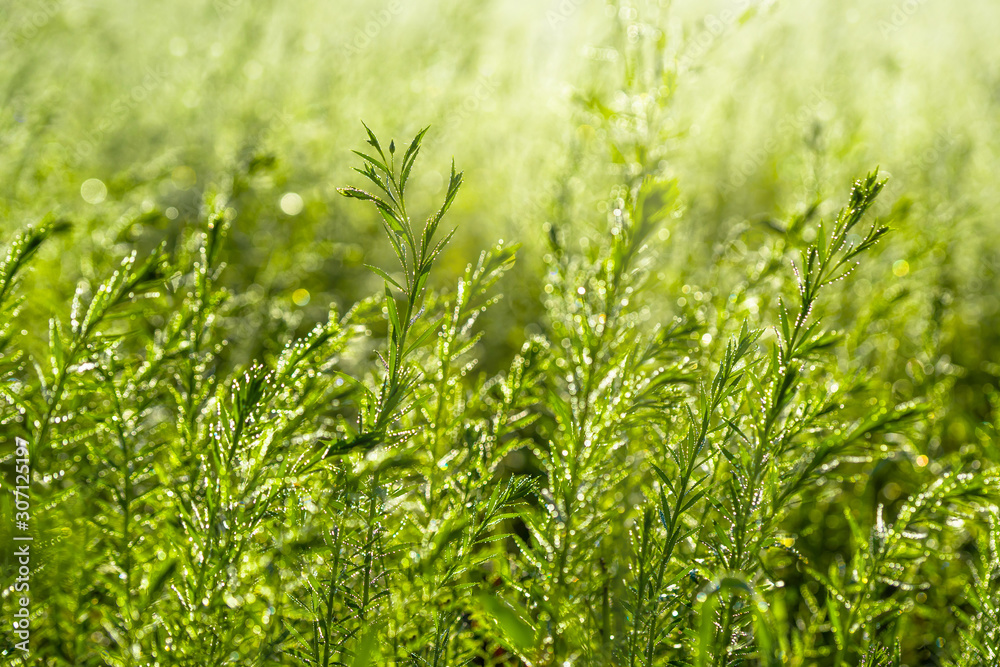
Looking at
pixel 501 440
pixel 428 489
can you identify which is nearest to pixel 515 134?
pixel 501 440

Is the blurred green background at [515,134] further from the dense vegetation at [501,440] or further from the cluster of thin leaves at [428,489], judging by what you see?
the cluster of thin leaves at [428,489]

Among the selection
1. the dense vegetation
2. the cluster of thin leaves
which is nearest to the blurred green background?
the dense vegetation

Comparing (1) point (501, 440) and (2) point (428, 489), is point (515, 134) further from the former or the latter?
(2) point (428, 489)

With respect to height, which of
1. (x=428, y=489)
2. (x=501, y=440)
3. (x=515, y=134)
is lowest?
(x=428, y=489)

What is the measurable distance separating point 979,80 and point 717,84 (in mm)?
1481

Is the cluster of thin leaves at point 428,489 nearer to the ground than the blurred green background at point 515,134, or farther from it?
nearer to the ground

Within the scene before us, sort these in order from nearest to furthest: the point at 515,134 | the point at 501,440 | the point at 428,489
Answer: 1. the point at 428,489
2. the point at 501,440
3. the point at 515,134

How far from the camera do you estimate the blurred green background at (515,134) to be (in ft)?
4.28

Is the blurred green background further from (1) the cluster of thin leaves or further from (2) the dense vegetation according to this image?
(1) the cluster of thin leaves

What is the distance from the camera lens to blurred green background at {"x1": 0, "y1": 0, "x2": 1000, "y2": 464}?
51.3 inches

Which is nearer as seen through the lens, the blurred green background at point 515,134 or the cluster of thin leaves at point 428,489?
the cluster of thin leaves at point 428,489

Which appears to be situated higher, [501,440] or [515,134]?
[515,134]

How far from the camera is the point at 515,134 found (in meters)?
3.80

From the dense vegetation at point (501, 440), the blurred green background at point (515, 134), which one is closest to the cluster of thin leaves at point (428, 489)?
the dense vegetation at point (501, 440)
